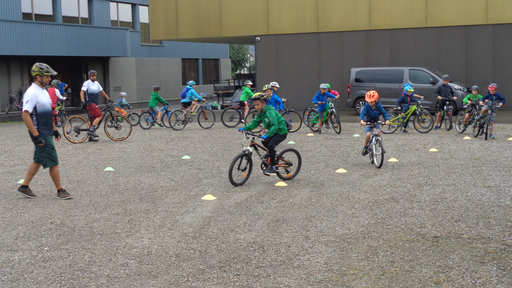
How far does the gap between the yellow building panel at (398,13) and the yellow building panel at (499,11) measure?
100 inches

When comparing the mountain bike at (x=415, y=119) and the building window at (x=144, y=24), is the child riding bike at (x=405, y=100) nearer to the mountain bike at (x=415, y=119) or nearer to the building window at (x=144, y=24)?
the mountain bike at (x=415, y=119)

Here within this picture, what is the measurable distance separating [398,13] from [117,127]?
14229mm

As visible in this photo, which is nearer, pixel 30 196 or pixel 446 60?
pixel 30 196

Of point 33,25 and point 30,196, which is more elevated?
point 33,25

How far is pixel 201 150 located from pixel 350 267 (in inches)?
330

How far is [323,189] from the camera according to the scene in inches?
336

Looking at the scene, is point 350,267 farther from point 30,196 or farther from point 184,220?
point 30,196

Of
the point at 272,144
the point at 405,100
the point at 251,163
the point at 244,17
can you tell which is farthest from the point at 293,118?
the point at 244,17

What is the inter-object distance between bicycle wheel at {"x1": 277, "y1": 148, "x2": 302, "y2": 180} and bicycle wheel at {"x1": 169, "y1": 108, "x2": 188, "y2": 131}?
882 centimetres

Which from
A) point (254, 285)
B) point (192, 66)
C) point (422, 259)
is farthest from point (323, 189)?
point (192, 66)

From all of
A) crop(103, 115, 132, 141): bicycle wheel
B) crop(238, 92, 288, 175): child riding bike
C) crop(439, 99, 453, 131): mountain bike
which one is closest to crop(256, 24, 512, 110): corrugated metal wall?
crop(439, 99, 453, 131): mountain bike

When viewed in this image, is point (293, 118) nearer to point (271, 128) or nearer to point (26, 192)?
point (271, 128)

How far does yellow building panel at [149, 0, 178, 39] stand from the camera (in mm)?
27312

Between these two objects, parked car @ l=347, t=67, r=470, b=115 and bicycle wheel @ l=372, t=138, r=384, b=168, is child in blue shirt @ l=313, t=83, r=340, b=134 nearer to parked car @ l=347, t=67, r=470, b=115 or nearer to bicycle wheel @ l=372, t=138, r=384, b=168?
bicycle wheel @ l=372, t=138, r=384, b=168
